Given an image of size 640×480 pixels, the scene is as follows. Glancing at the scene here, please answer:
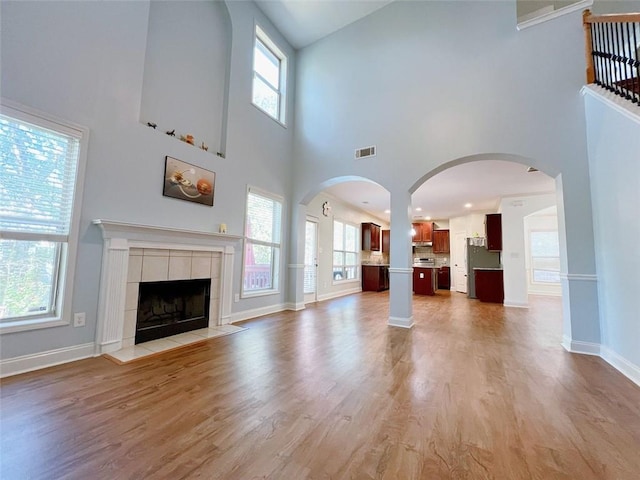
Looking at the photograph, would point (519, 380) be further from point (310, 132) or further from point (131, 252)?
point (310, 132)

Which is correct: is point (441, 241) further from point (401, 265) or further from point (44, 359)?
point (44, 359)

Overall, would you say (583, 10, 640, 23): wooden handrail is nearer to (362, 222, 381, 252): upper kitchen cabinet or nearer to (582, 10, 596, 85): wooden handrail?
(582, 10, 596, 85): wooden handrail

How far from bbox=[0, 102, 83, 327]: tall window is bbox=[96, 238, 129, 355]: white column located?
29 centimetres

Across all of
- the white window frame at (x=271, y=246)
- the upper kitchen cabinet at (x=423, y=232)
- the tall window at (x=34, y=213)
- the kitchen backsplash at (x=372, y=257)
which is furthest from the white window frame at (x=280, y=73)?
the upper kitchen cabinet at (x=423, y=232)

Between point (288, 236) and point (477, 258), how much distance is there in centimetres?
535

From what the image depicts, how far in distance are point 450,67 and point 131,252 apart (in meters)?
4.97

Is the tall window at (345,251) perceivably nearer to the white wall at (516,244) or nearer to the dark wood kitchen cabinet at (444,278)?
the dark wood kitchen cabinet at (444,278)

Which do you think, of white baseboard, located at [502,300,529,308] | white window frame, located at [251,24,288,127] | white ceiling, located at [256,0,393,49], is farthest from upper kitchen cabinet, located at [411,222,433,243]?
white ceiling, located at [256,0,393,49]

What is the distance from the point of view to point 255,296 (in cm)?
451

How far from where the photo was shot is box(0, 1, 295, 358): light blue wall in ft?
7.29

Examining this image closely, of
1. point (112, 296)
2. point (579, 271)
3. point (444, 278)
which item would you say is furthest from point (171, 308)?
point (444, 278)

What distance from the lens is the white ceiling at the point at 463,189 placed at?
484 centimetres

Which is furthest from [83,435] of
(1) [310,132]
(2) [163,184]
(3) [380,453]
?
(1) [310,132]

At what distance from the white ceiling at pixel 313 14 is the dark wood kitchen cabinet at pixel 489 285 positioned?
6356 mm
